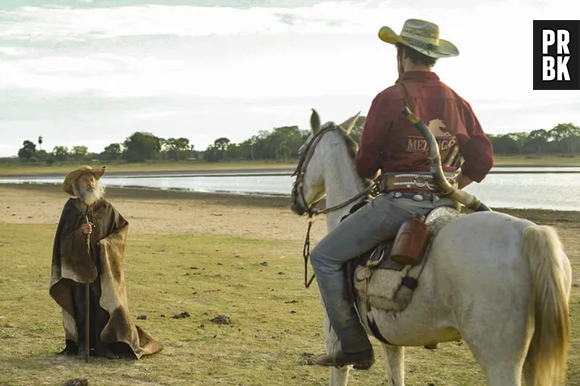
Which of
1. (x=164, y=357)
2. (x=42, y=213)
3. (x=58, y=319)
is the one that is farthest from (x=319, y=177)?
(x=42, y=213)

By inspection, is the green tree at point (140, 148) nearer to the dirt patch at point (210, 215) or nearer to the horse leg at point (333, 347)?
the dirt patch at point (210, 215)

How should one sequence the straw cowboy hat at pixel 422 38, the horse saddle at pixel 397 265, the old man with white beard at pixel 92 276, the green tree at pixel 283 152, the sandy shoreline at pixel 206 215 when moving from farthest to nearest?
the sandy shoreline at pixel 206 215 < the green tree at pixel 283 152 < the old man with white beard at pixel 92 276 < the straw cowboy hat at pixel 422 38 < the horse saddle at pixel 397 265

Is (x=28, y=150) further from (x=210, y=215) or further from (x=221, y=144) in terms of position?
(x=210, y=215)

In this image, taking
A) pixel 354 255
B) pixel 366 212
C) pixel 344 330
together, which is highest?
pixel 366 212

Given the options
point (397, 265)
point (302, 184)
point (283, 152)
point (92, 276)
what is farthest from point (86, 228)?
point (283, 152)

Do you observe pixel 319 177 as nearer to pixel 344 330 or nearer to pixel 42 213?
pixel 344 330

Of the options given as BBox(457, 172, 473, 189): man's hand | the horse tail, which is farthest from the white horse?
BBox(457, 172, 473, 189): man's hand

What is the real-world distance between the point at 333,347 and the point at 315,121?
1951mm

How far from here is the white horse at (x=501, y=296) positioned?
4.17 meters

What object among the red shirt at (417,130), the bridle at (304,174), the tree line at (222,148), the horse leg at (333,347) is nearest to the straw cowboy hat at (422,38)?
the red shirt at (417,130)

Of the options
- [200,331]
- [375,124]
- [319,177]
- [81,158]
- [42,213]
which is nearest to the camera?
[375,124]

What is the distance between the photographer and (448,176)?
520 cm

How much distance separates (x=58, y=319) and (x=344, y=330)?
6.14 metres

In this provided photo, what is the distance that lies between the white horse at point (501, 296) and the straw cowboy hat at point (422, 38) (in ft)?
4.10
